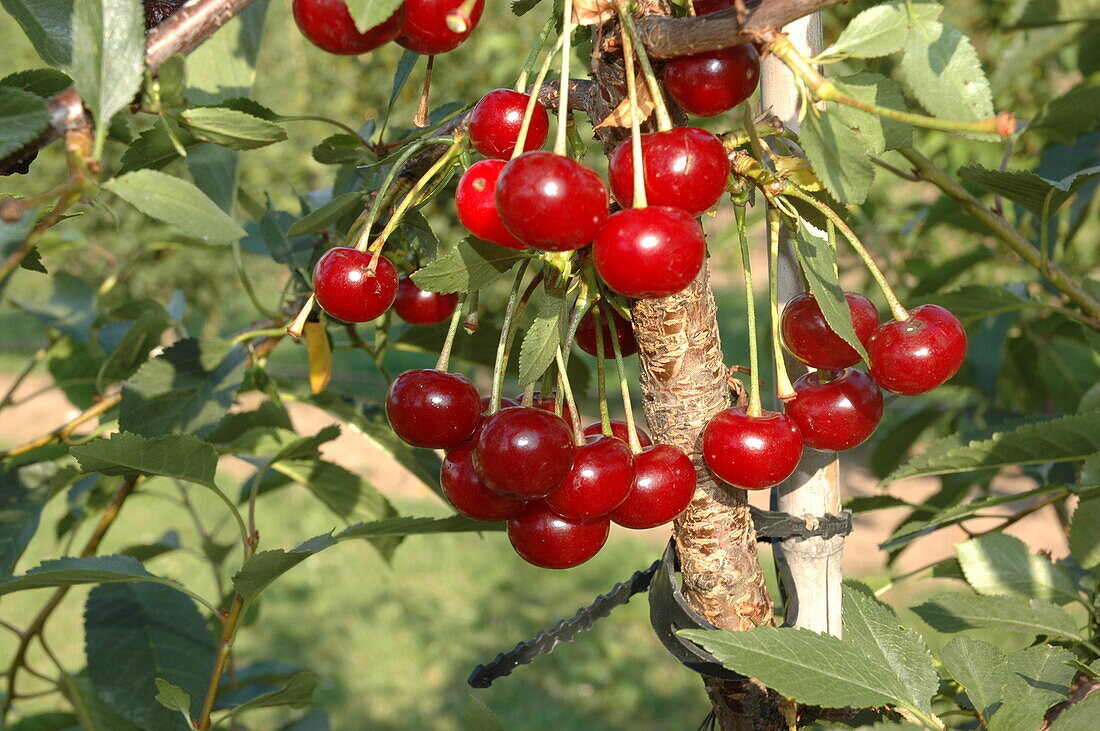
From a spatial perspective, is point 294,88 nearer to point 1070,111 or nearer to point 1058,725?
point 1070,111

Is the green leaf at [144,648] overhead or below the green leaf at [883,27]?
below

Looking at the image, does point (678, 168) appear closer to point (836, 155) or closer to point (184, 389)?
point (836, 155)

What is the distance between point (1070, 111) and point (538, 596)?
122 inches

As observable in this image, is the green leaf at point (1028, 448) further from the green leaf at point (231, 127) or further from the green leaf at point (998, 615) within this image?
the green leaf at point (231, 127)

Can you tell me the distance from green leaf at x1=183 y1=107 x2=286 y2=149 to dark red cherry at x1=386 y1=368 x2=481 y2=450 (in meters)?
0.21

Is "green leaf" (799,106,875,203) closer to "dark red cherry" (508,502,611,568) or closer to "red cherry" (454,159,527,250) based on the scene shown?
"red cherry" (454,159,527,250)

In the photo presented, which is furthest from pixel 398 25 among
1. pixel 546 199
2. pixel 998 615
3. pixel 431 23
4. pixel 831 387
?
pixel 998 615

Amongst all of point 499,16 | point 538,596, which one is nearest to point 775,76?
point 538,596

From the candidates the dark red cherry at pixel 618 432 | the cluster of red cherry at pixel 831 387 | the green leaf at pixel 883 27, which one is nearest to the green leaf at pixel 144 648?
the dark red cherry at pixel 618 432

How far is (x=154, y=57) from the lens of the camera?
580 millimetres

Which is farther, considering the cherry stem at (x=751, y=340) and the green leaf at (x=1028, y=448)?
the green leaf at (x=1028, y=448)

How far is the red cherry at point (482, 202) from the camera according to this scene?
0.61 metres

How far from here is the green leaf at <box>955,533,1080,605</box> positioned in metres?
0.90

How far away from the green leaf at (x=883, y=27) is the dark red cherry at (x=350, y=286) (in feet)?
1.14
